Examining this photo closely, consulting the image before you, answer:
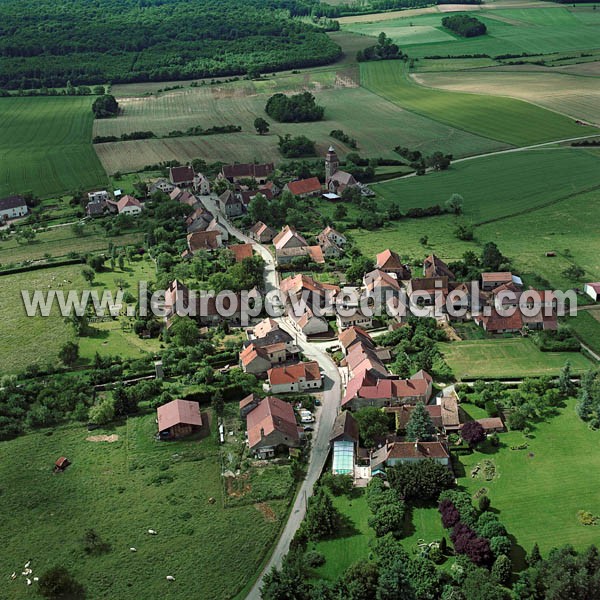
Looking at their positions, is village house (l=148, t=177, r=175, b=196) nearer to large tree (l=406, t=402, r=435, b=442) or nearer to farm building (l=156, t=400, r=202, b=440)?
farm building (l=156, t=400, r=202, b=440)

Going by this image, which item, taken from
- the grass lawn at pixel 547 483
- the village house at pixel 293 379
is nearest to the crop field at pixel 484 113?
the village house at pixel 293 379

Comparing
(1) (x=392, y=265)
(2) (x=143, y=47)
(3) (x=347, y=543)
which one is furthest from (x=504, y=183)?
(2) (x=143, y=47)

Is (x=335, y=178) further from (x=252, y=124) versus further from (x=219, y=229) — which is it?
(x=252, y=124)

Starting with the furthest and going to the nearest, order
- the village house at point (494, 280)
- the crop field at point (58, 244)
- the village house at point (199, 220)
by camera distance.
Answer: the village house at point (199, 220), the crop field at point (58, 244), the village house at point (494, 280)

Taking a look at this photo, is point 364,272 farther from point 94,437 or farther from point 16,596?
point 16,596

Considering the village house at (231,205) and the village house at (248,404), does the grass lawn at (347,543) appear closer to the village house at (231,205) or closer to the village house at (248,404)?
the village house at (248,404)

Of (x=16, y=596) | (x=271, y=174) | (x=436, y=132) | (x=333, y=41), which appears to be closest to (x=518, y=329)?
(x=16, y=596)
